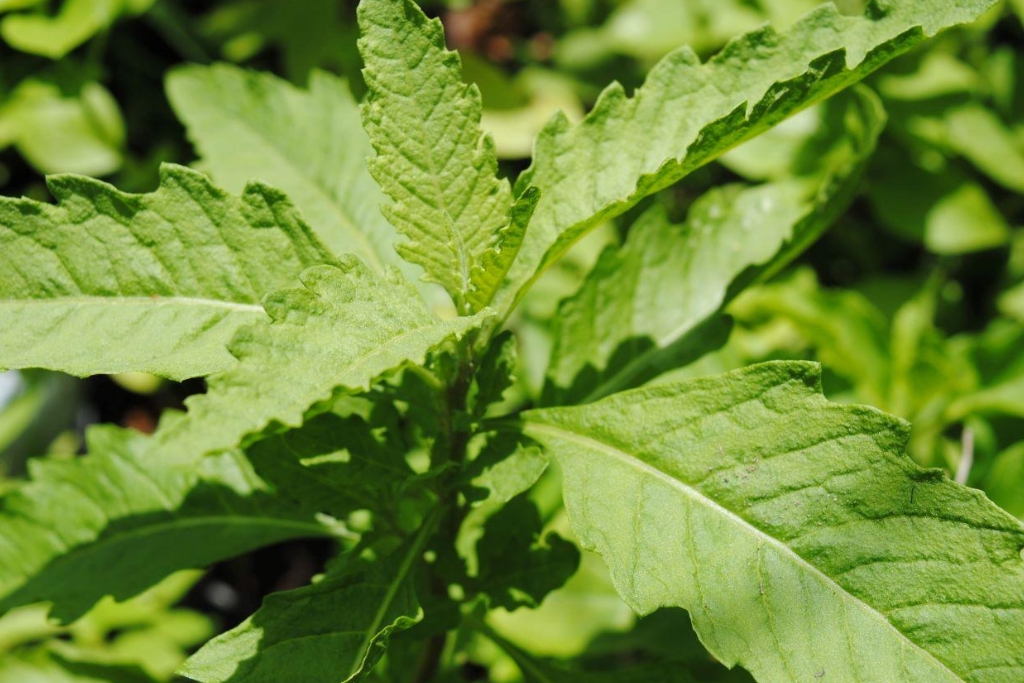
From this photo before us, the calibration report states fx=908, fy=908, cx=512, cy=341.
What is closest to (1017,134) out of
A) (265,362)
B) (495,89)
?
Result: (495,89)

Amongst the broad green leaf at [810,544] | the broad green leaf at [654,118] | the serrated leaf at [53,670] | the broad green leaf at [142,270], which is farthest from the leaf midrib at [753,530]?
the serrated leaf at [53,670]

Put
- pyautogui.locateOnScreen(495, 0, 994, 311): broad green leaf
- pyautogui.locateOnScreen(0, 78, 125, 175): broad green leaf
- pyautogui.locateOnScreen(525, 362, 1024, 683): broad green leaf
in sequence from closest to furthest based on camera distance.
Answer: pyautogui.locateOnScreen(525, 362, 1024, 683): broad green leaf
pyautogui.locateOnScreen(495, 0, 994, 311): broad green leaf
pyautogui.locateOnScreen(0, 78, 125, 175): broad green leaf

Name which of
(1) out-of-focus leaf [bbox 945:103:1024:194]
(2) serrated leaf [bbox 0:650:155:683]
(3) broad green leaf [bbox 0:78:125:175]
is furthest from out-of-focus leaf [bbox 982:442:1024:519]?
(3) broad green leaf [bbox 0:78:125:175]

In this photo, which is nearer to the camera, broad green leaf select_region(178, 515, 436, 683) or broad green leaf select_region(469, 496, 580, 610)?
broad green leaf select_region(178, 515, 436, 683)

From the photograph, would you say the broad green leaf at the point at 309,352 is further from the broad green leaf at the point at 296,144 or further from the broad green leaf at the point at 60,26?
the broad green leaf at the point at 60,26

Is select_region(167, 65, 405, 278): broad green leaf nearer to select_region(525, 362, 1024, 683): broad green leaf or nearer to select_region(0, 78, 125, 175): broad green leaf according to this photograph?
select_region(525, 362, 1024, 683): broad green leaf

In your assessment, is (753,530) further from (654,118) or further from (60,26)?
(60,26)
